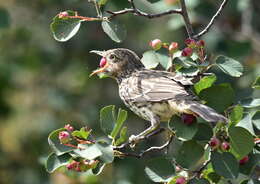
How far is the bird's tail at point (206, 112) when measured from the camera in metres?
3.89

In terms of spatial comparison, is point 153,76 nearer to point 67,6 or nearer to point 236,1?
point 236,1

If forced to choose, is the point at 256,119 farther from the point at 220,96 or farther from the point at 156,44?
the point at 156,44

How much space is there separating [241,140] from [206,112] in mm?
300

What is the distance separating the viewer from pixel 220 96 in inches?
163

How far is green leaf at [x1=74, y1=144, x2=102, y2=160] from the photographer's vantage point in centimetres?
376

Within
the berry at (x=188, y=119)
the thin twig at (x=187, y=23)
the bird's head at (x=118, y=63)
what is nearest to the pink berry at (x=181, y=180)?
the berry at (x=188, y=119)

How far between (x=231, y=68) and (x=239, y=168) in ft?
2.12

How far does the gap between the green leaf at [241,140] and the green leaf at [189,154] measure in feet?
0.75

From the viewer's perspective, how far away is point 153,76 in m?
5.10

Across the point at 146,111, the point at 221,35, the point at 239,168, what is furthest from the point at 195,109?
the point at 221,35

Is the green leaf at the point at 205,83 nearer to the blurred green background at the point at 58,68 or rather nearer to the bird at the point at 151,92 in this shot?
the bird at the point at 151,92

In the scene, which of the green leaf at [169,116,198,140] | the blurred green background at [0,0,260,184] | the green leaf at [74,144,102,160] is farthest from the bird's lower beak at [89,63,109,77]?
the blurred green background at [0,0,260,184]

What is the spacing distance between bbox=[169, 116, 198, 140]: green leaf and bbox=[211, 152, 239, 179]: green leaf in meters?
0.20

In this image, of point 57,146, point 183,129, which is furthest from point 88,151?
point 183,129
